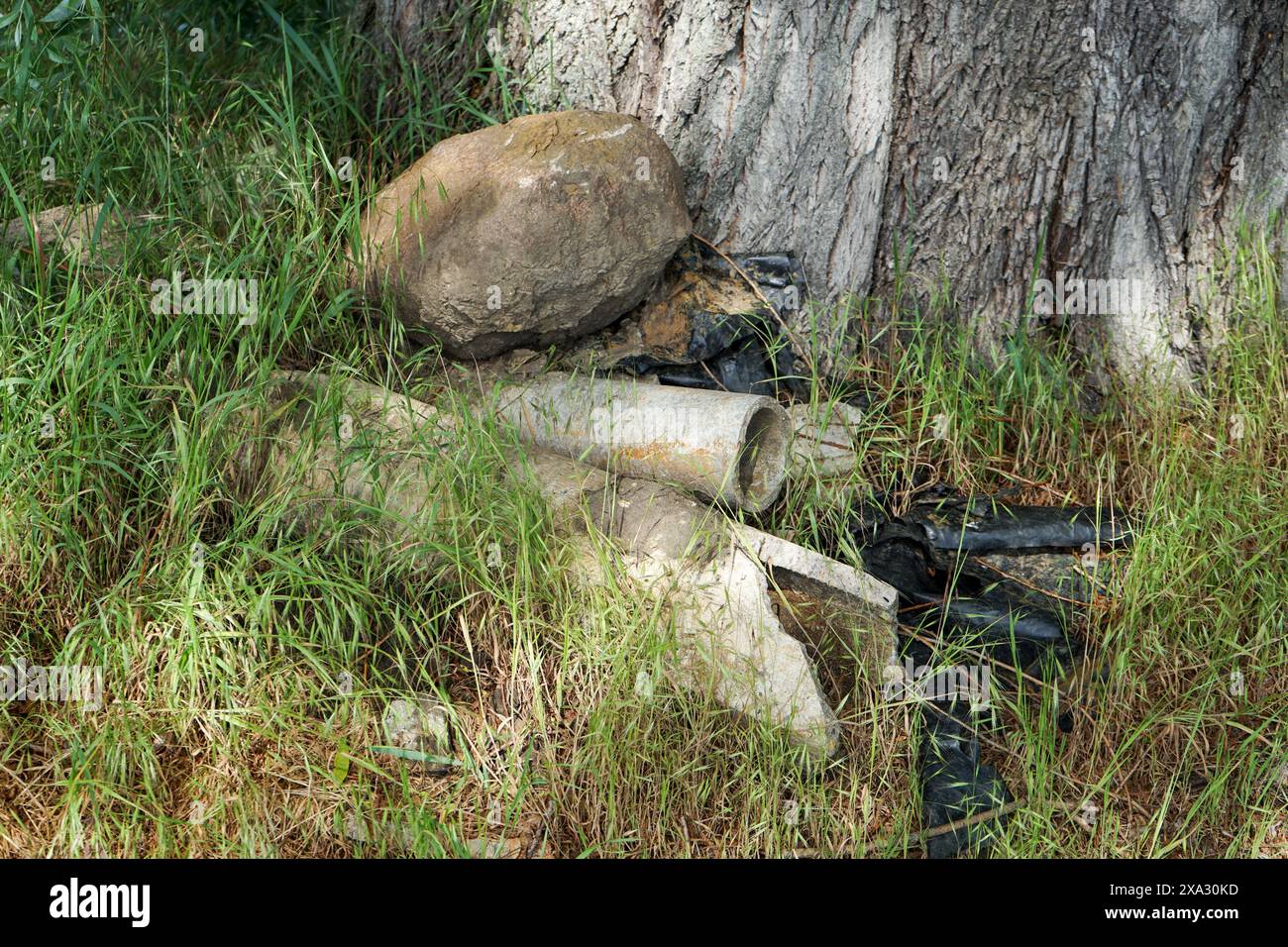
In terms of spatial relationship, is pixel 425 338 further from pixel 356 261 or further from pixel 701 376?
pixel 701 376

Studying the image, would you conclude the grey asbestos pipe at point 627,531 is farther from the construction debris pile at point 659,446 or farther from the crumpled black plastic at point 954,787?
the crumpled black plastic at point 954,787

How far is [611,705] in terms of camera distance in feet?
8.84

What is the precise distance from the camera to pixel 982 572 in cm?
327

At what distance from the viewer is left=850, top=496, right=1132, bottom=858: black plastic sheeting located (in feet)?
9.96

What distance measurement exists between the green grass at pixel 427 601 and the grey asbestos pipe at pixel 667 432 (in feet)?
0.54

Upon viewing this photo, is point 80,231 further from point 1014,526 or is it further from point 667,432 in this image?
point 1014,526

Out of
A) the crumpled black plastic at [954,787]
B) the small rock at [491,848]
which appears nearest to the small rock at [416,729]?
the small rock at [491,848]

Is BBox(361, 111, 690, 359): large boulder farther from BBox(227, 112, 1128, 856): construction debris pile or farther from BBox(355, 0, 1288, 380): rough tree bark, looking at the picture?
BBox(355, 0, 1288, 380): rough tree bark

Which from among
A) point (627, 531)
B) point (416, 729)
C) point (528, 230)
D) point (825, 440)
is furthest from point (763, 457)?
point (416, 729)

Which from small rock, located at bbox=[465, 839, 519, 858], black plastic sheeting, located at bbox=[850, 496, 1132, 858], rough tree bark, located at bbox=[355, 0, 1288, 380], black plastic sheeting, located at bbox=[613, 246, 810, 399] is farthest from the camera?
black plastic sheeting, located at bbox=[613, 246, 810, 399]

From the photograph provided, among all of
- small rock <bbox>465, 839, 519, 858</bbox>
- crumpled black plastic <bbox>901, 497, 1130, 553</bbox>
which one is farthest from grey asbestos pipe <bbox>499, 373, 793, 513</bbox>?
small rock <bbox>465, 839, 519, 858</bbox>

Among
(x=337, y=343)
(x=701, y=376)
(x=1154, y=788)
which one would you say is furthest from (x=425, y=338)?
(x=1154, y=788)

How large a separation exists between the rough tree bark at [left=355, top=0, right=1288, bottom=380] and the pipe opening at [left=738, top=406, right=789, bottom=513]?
63 cm
